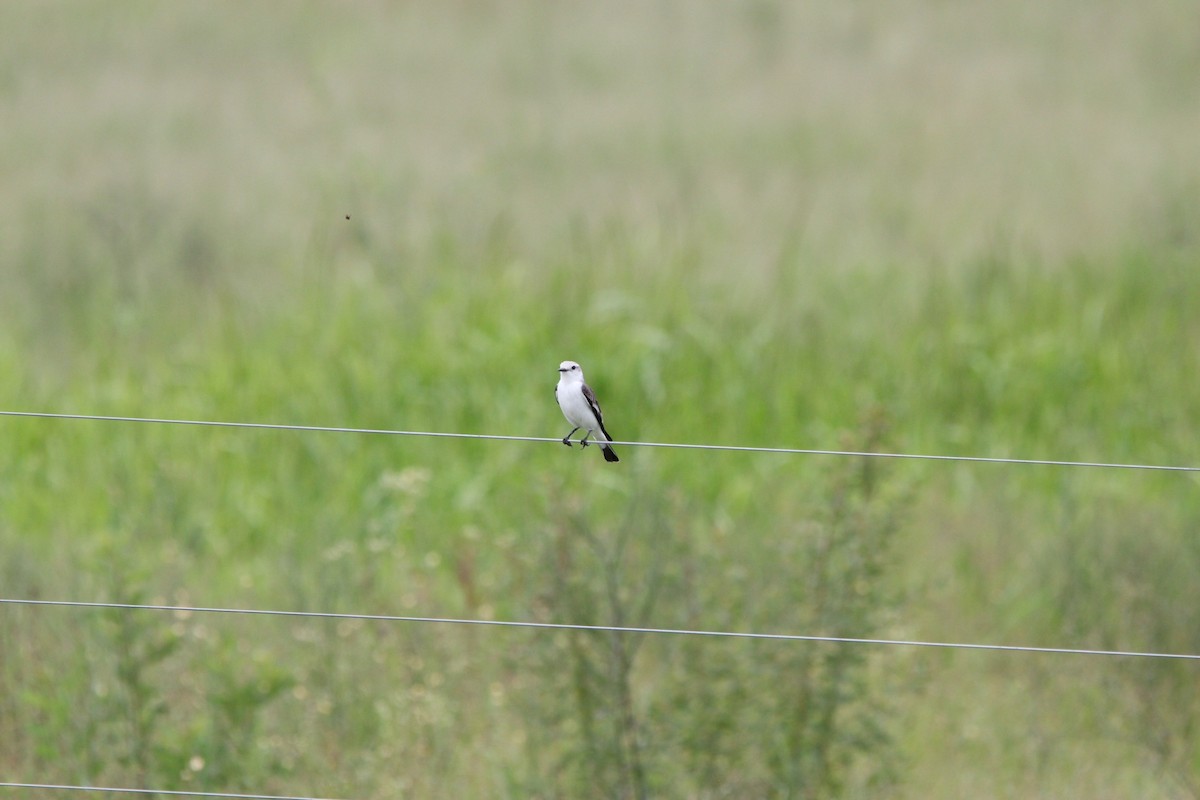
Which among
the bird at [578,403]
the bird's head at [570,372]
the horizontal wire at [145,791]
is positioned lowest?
the horizontal wire at [145,791]

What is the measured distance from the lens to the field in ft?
16.0

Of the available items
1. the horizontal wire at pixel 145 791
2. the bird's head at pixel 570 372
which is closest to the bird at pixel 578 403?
the bird's head at pixel 570 372

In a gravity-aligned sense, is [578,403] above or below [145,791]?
above

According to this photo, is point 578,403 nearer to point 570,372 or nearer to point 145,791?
point 570,372

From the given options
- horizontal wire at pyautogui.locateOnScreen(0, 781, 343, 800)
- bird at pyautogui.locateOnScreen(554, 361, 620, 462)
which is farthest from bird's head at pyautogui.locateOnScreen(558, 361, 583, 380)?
horizontal wire at pyautogui.locateOnScreen(0, 781, 343, 800)

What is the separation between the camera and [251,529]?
7.63 m

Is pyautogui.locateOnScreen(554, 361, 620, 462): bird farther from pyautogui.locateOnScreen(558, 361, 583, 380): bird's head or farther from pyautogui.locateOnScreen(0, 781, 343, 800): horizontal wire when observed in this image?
pyautogui.locateOnScreen(0, 781, 343, 800): horizontal wire

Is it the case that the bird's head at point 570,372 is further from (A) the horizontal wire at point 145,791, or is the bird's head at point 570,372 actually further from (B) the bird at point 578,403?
(A) the horizontal wire at point 145,791

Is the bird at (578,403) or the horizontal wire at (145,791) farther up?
the bird at (578,403)

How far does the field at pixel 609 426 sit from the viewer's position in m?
4.88

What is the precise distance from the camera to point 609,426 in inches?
334

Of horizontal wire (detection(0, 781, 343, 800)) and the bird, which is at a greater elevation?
the bird

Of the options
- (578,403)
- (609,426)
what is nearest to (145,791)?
(578,403)

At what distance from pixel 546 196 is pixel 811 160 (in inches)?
81.1
